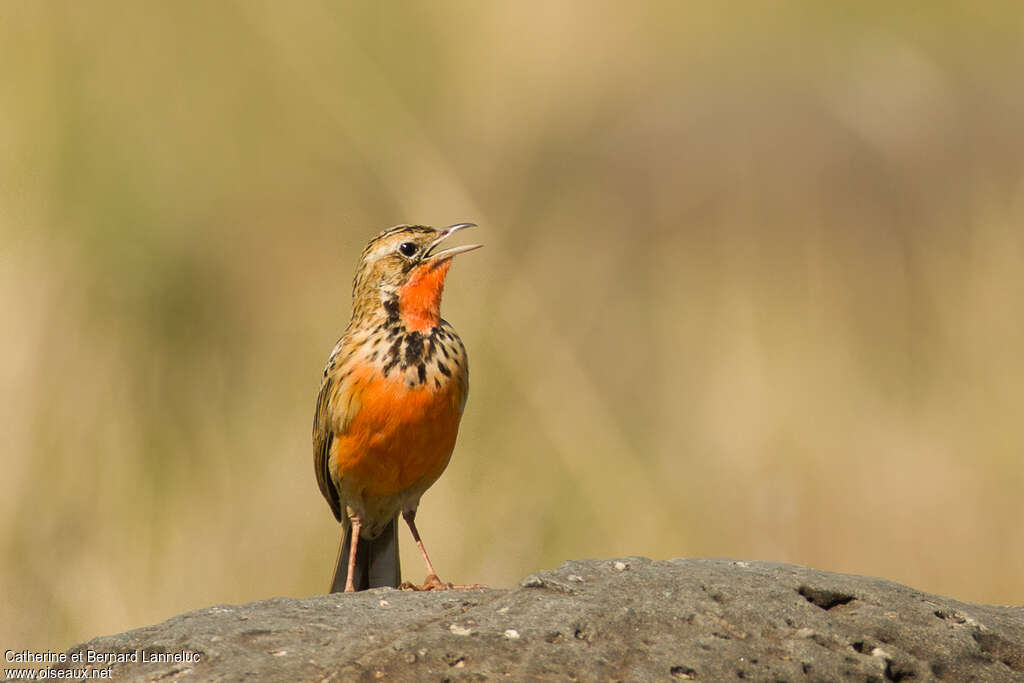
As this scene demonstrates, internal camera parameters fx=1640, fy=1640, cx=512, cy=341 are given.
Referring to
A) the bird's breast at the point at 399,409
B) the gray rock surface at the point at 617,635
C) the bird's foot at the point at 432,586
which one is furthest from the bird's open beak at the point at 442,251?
the gray rock surface at the point at 617,635

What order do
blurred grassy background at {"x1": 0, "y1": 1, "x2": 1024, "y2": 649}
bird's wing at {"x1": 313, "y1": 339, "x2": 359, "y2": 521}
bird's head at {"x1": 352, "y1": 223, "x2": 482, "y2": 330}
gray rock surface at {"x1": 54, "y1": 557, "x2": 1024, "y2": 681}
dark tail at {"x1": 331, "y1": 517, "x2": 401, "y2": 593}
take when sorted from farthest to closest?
blurred grassy background at {"x1": 0, "y1": 1, "x2": 1024, "y2": 649}, dark tail at {"x1": 331, "y1": 517, "x2": 401, "y2": 593}, bird's head at {"x1": 352, "y1": 223, "x2": 482, "y2": 330}, bird's wing at {"x1": 313, "y1": 339, "x2": 359, "y2": 521}, gray rock surface at {"x1": 54, "y1": 557, "x2": 1024, "y2": 681}

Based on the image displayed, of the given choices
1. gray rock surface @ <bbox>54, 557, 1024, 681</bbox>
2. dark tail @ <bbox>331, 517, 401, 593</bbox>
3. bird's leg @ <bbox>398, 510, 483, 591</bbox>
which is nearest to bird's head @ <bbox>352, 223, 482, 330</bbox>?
bird's leg @ <bbox>398, 510, 483, 591</bbox>

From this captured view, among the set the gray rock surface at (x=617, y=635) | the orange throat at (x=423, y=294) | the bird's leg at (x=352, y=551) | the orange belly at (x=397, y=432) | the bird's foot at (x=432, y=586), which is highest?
the orange throat at (x=423, y=294)

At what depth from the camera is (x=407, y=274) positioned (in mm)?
7773

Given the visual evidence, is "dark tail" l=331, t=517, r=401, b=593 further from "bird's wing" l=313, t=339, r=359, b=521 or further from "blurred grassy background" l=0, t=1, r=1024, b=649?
"blurred grassy background" l=0, t=1, r=1024, b=649

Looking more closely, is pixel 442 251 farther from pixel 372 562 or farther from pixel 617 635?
pixel 617 635

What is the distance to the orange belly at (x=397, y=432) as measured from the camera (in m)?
7.21

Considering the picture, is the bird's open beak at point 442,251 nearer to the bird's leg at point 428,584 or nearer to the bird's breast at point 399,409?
the bird's breast at point 399,409

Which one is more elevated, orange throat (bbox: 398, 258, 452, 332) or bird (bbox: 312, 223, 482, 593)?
orange throat (bbox: 398, 258, 452, 332)

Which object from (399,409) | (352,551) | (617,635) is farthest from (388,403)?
(617,635)

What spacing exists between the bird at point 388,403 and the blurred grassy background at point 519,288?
24.7 inches

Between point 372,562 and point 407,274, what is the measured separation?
1.43m

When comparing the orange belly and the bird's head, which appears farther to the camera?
the bird's head

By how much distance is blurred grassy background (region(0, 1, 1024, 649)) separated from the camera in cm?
844
